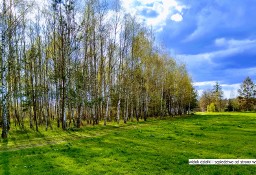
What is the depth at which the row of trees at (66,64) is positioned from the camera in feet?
105

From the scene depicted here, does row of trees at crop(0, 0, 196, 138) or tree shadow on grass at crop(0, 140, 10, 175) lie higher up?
row of trees at crop(0, 0, 196, 138)

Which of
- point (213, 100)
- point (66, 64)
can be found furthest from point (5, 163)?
point (213, 100)

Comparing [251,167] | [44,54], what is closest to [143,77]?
[44,54]

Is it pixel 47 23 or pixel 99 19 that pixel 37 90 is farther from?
pixel 99 19

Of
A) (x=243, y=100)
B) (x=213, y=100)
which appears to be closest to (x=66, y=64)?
(x=243, y=100)

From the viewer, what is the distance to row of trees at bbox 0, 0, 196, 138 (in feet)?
105

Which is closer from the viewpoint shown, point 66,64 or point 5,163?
point 5,163

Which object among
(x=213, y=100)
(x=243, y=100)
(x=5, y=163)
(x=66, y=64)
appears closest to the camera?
(x=5, y=163)

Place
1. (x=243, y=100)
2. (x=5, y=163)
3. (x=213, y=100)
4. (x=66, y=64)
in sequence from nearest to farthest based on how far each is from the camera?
1. (x=5, y=163)
2. (x=66, y=64)
3. (x=243, y=100)
4. (x=213, y=100)

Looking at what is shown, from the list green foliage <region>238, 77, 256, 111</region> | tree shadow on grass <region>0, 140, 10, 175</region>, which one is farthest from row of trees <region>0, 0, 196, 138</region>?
green foliage <region>238, 77, 256, 111</region>

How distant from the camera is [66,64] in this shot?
3266 cm

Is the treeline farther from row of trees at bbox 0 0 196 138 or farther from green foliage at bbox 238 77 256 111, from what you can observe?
row of trees at bbox 0 0 196 138

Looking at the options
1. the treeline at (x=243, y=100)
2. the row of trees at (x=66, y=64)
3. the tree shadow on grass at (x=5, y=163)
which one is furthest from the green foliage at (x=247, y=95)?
the tree shadow on grass at (x=5, y=163)

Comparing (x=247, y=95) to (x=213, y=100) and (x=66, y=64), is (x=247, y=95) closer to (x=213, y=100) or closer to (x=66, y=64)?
(x=213, y=100)
